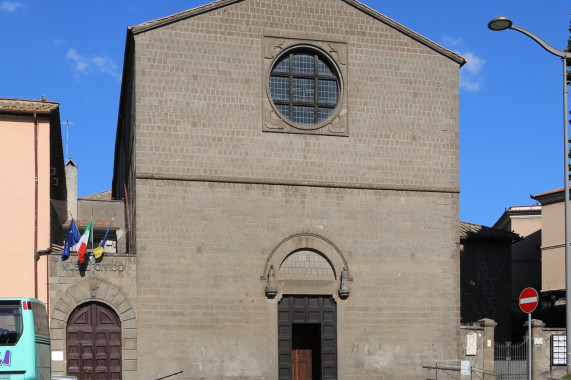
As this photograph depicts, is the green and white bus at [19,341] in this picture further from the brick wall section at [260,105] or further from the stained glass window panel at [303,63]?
the stained glass window panel at [303,63]

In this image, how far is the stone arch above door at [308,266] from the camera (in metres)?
27.4

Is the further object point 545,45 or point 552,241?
point 552,241

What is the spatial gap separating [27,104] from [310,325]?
10.6m

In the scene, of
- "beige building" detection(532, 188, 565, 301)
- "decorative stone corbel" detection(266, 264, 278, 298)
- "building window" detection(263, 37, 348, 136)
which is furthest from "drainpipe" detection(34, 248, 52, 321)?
"beige building" detection(532, 188, 565, 301)

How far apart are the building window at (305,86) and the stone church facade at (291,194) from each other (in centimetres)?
4

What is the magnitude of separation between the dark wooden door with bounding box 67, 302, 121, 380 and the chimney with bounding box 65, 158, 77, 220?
8.51 meters

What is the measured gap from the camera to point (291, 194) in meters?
27.8

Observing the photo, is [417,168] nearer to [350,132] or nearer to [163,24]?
[350,132]

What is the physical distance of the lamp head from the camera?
19.6 m

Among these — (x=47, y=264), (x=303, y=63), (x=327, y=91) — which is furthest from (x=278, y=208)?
(x=47, y=264)

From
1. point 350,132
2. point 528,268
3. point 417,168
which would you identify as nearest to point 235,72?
point 350,132

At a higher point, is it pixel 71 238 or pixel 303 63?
pixel 303 63

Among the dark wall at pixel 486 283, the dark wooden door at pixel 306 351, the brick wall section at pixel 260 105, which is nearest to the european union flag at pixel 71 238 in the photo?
the brick wall section at pixel 260 105

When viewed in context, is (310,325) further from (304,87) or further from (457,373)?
(304,87)
